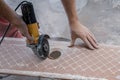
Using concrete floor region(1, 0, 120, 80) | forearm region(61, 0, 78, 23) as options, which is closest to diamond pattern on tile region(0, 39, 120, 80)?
forearm region(61, 0, 78, 23)

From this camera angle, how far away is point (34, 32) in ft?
4.59

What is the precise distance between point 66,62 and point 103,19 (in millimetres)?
1328

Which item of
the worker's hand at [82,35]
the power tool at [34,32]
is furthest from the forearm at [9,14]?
the worker's hand at [82,35]

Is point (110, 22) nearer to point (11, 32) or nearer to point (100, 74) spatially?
point (11, 32)

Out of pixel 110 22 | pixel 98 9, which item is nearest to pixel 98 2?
pixel 98 9

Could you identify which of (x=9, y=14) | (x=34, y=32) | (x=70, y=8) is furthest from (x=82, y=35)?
(x=9, y=14)

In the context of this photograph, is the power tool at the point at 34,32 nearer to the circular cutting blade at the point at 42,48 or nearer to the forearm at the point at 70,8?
the circular cutting blade at the point at 42,48

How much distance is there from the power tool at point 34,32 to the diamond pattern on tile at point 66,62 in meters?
0.07

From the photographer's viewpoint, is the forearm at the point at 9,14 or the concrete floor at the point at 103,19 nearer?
the forearm at the point at 9,14

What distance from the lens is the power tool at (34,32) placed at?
4.36 feet

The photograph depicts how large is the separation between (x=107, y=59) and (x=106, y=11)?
145 centimetres

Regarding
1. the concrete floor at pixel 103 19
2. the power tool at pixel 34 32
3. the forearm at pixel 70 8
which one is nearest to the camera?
the power tool at pixel 34 32

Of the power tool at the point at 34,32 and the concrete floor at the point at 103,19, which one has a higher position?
the power tool at the point at 34,32

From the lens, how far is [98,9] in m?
2.87
